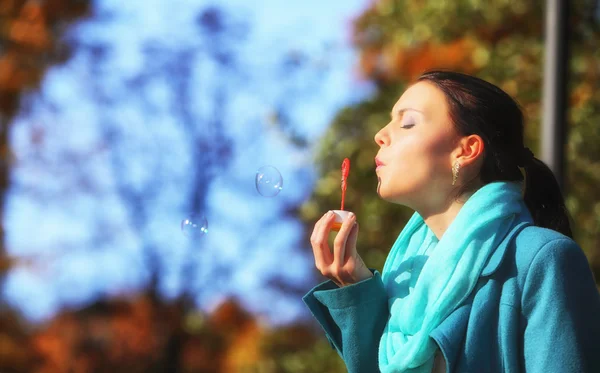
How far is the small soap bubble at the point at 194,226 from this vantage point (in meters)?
3.20

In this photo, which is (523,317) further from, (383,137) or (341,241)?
(383,137)

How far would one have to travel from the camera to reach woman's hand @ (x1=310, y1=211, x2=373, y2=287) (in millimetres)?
2230

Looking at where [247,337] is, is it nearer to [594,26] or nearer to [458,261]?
[594,26]

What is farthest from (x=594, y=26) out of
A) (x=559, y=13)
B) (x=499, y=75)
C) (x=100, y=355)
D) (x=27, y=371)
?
(x=27, y=371)

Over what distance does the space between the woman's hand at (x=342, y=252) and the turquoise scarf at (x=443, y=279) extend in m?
0.12

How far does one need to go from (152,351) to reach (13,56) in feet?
16.5

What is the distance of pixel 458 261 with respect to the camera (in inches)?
84.4

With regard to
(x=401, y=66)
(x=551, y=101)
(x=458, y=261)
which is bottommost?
(x=458, y=261)

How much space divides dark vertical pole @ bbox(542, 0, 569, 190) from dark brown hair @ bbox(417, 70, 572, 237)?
1952 mm

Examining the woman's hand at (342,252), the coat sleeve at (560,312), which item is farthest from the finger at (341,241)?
the coat sleeve at (560,312)

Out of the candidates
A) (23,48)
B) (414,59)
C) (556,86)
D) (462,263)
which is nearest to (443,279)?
(462,263)

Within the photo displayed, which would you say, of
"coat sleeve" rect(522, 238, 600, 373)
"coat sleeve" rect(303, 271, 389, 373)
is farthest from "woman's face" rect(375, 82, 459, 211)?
"coat sleeve" rect(522, 238, 600, 373)

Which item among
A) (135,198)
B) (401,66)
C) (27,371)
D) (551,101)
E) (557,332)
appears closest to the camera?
→ (557,332)

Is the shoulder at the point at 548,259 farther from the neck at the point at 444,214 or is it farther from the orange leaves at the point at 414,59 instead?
the orange leaves at the point at 414,59
